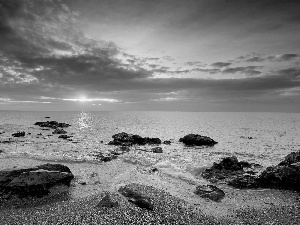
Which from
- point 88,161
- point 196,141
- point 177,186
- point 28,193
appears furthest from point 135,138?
point 28,193

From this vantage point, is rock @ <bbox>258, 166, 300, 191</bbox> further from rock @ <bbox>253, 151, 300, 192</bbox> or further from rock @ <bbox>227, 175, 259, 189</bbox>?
rock @ <bbox>227, 175, 259, 189</bbox>

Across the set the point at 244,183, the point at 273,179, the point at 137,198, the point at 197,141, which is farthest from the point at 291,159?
the point at 197,141

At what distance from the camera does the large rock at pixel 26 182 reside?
48.9ft

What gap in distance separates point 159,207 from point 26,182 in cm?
975

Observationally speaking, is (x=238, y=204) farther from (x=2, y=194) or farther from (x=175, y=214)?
(x=2, y=194)

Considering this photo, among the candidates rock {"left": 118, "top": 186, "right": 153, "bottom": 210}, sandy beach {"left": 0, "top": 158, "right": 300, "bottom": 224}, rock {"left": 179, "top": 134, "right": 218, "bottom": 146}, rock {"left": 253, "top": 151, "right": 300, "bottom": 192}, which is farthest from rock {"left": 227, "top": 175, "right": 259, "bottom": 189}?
rock {"left": 179, "top": 134, "right": 218, "bottom": 146}

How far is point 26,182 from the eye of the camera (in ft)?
49.8

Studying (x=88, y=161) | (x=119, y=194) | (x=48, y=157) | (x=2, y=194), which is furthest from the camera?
(x=48, y=157)

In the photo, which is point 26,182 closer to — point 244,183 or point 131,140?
point 244,183

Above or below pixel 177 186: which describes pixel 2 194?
above

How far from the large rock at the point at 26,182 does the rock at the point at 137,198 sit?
207 inches

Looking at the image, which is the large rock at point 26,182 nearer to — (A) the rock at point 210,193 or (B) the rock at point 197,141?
(A) the rock at point 210,193

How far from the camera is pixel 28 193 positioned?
1495 centimetres

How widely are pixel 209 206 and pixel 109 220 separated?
707cm
